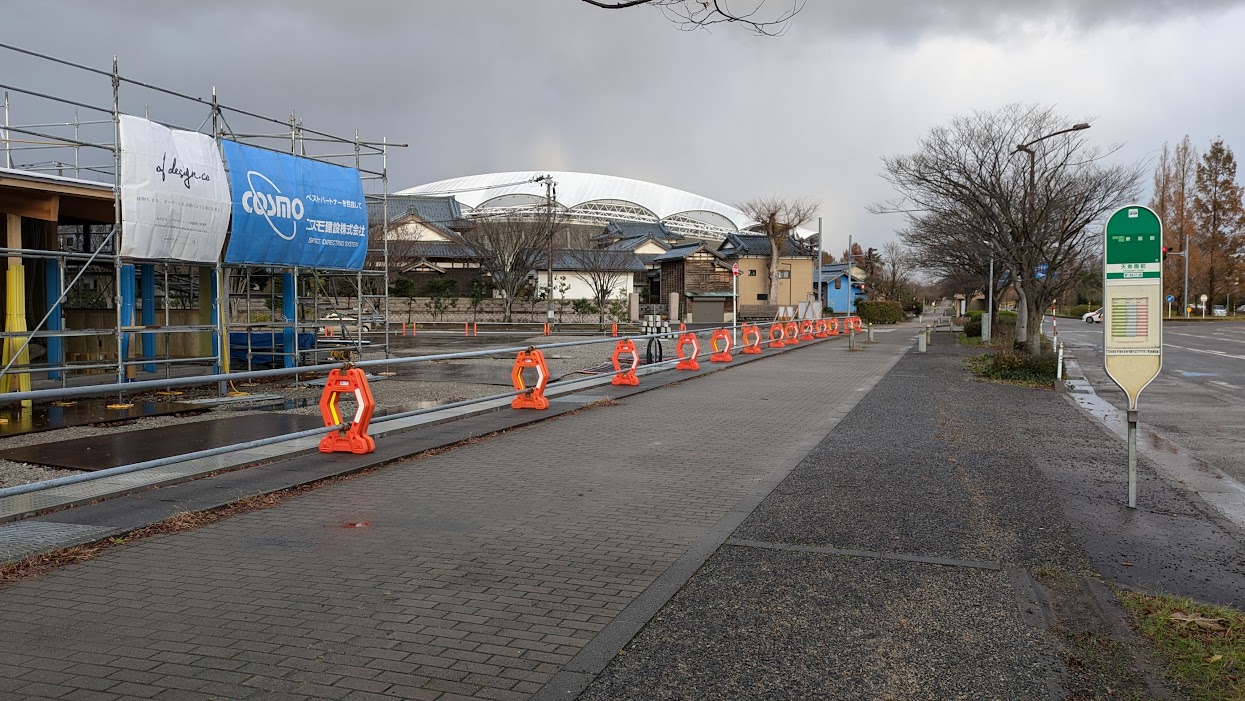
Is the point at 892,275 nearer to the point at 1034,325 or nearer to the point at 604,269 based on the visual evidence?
the point at 604,269

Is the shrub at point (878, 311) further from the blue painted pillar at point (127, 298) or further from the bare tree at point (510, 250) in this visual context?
the blue painted pillar at point (127, 298)

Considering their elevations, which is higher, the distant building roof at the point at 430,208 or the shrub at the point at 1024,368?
the distant building roof at the point at 430,208

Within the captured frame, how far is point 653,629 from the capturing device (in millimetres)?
4371

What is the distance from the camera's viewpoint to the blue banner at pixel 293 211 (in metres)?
16.3

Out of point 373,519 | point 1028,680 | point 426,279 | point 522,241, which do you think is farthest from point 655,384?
point 426,279

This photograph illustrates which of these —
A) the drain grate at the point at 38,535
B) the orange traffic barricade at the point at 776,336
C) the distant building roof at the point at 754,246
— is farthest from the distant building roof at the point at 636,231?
the drain grate at the point at 38,535

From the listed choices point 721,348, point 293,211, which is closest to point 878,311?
point 721,348

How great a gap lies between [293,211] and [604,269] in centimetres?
4419

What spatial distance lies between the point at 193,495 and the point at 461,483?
223 centimetres

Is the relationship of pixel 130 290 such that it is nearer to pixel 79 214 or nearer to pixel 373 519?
pixel 79 214

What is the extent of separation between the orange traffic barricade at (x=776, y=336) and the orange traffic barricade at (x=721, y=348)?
6.63m

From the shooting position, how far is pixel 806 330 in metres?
38.8

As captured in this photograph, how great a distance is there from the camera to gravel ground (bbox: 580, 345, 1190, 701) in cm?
379

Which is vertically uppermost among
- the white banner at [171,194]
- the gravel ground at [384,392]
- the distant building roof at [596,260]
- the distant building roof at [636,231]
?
the distant building roof at [636,231]
